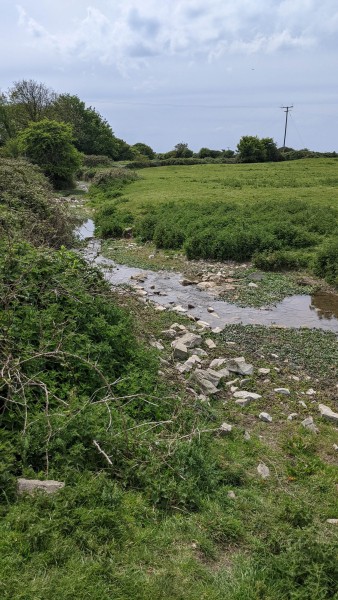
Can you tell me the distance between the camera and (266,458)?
584 centimetres

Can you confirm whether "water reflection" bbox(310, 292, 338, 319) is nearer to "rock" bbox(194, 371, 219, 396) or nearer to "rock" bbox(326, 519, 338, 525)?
"rock" bbox(194, 371, 219, 396)

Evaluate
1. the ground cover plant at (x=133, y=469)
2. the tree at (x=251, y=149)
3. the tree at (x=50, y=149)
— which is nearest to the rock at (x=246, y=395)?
the ground cover plant at (x=133, y=469)

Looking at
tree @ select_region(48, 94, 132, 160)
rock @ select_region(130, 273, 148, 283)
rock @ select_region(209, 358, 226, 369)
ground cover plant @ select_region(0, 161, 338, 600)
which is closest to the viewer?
ground cover plant @ select_region(0, 161, 338, 600)

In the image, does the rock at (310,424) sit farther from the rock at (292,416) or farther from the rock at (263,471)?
the rock at (263,471)

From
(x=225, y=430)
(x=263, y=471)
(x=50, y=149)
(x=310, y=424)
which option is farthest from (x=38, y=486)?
(x=50, y=149)

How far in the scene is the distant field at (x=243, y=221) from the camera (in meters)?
16.1

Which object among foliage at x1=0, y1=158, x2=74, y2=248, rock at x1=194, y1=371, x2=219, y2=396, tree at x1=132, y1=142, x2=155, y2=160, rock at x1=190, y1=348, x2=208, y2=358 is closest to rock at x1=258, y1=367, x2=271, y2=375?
rock at x1=190, y1=348, x2=208, y2=358

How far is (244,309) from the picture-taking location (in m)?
12.2

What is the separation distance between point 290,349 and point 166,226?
34.8ft

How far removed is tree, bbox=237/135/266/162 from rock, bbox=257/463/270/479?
53.4 metres

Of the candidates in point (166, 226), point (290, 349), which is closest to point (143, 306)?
point (290, 349)

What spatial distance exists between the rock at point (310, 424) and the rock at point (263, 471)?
1.26 metres

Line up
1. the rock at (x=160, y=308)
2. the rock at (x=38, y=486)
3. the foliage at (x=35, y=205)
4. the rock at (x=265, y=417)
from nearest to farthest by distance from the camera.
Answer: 1. the rock at (x=38, y=486)
2. the rock at (x=265, y=417)
3. the rock at (x=160, y=308)
4. the foliage at (x=35, y=205)

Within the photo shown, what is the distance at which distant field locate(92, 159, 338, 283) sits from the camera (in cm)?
1611
